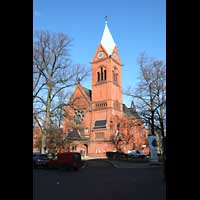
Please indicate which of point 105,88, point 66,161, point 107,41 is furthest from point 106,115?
point 66,161

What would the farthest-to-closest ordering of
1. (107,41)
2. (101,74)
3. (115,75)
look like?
(115,75)
(107,41)
(101,74)

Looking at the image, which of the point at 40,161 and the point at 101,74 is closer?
the point at 40,161

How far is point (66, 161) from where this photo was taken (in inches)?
810

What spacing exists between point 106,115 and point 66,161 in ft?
112

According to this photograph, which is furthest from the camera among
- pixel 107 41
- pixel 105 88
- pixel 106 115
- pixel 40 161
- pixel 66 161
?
pixel 107 41

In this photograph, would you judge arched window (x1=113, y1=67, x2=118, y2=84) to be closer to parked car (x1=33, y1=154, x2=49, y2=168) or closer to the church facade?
the church facade

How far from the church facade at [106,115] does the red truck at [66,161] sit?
1049 inches

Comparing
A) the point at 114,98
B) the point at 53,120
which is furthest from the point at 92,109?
the point at 53,120

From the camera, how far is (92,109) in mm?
57625

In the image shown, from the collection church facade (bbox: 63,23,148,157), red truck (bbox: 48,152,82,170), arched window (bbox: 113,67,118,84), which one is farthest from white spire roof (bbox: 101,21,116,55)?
red truck (bbox: 48,152,82,170)

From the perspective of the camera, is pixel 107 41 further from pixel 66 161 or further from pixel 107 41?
pixel 66 161

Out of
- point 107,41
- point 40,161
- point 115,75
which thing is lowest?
point 40,161

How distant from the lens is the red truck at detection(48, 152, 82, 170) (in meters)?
20.3
